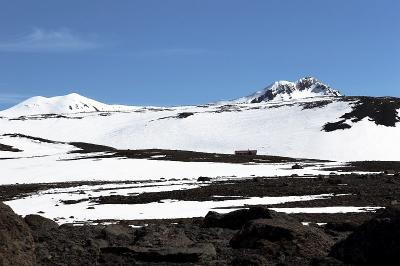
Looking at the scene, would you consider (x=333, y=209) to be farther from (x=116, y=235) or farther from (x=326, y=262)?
(x=326, y=262)

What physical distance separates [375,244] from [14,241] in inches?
298

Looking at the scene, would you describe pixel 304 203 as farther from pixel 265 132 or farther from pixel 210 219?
pixel 265 132

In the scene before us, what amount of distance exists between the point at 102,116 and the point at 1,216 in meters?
168

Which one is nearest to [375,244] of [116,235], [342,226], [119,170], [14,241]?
[342,226]

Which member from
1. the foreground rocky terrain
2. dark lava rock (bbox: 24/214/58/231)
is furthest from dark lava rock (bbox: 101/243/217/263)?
dark lava rock (bbox: 24/214/58/231)

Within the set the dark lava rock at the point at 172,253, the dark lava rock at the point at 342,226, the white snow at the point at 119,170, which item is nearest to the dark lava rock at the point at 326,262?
the dark lava rock at the point at 172,253

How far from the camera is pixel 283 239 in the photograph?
13359 mm

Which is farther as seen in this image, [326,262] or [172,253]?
[172,253]

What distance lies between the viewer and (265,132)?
121250mm

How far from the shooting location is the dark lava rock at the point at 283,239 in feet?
42.6

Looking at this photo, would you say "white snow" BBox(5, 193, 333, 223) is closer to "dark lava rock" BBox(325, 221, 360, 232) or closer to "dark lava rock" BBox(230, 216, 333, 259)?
"dark lava rock" BBox(325, 221, 360, 232)

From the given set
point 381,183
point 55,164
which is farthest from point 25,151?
point 381,183

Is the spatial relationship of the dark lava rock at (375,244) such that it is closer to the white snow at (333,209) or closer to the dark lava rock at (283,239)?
the dark lava rock at (283,239)

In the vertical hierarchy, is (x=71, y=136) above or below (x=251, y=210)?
above
